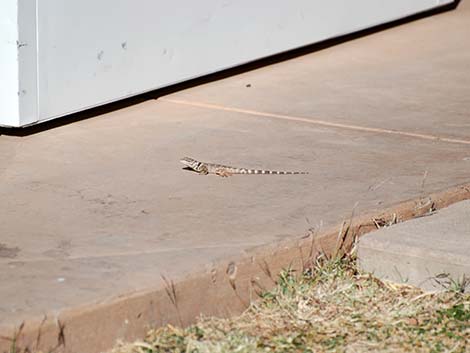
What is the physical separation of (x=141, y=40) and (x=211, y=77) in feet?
3.58

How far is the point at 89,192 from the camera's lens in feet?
17.8

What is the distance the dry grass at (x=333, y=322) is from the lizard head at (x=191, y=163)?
1101 millimetres

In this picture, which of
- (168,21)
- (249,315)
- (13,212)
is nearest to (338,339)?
(249,315)

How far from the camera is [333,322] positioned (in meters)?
4.43

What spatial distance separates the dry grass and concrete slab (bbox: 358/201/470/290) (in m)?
0.05

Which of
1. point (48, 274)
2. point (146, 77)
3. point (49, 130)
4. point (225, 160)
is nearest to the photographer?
point (48, 274)

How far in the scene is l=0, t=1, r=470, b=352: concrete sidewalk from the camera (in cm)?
438

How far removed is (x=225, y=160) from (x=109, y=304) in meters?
1.98

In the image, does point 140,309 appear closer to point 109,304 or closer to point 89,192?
point 109,304

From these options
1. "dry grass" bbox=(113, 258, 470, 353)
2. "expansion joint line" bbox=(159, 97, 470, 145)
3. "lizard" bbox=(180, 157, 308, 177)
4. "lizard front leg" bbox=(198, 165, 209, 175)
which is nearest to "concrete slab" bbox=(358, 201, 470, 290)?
"dry grass" bbox=(113, 258, 470, 353)

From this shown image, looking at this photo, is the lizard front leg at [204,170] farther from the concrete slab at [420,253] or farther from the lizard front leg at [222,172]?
the concrete slab at [420,253]

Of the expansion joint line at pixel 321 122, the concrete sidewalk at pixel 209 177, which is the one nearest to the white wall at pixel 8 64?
the concrete sidewalk at pixel 209 177

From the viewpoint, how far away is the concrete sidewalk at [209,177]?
14.4 feet

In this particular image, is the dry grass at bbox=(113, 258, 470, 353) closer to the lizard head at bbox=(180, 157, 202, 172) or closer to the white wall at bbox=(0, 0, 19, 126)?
the lizard head at bbox=(180, 157, 202, 172)
